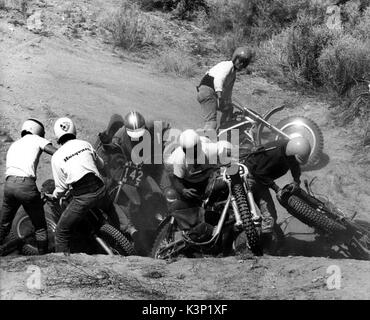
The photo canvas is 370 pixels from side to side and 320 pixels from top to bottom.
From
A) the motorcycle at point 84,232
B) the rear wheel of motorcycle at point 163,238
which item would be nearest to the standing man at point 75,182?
the motorcycle at point 84,232

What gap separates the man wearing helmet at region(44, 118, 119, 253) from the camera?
27.0 ft

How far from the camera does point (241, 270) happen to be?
7504 mm

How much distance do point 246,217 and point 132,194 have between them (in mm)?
2073

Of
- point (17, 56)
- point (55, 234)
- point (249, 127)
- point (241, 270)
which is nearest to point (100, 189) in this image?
point (55, 234)

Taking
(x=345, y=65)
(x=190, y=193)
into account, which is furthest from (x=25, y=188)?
(x=345, y=65)

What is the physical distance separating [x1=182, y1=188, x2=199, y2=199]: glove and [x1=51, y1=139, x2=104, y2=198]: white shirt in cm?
117

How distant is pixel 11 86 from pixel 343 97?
6499 mm

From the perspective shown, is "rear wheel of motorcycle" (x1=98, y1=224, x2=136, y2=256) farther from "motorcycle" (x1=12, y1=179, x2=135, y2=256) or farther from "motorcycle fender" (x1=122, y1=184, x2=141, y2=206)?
"motorcycle fender" (x1=122, y1=184, x2=141, y2=206)

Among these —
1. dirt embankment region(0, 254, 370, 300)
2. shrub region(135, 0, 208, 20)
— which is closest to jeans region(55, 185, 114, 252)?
dirt embankment region(0, 254, 370, 300)

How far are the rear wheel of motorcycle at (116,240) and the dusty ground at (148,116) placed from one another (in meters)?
0.56

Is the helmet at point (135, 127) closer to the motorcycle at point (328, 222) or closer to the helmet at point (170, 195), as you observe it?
the helmet at point (170, 195)

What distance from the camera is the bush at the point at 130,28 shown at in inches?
629

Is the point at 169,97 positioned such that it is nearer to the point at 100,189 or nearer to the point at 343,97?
the point at 343,97

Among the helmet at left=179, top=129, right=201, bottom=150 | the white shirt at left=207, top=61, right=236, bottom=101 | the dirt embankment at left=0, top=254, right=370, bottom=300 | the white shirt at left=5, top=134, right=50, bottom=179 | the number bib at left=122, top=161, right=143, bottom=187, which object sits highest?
the white shirt at left=207, top=61, right=236, bottom=101
